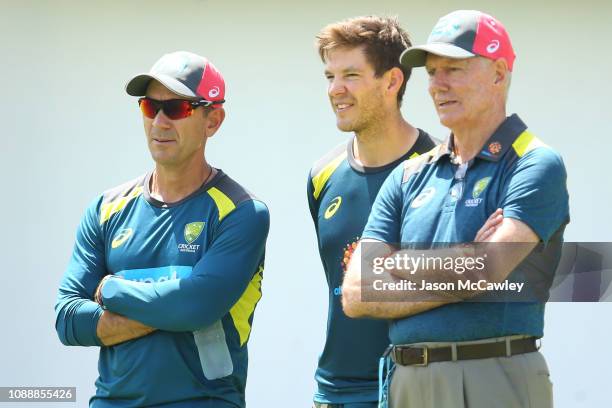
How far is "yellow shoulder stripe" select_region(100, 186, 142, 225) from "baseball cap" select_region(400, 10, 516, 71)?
1.20 meters

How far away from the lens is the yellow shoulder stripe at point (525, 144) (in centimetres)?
341

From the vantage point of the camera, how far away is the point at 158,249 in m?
3.98

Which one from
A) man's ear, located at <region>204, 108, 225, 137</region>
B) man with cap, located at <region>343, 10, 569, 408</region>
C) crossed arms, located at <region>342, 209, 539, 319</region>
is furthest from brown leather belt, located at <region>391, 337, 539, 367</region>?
man's ear, located at <region>204, 108, 225, 137</region>

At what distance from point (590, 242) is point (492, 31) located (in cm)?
248

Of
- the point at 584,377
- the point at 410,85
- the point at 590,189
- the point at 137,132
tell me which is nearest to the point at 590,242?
the point at 590,189

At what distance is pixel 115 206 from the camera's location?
416 centimetres

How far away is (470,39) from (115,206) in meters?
1.42

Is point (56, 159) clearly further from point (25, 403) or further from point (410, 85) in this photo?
point (410, 85)

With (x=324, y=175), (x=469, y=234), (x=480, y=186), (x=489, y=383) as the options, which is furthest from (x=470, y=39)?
(x=489, y=383)

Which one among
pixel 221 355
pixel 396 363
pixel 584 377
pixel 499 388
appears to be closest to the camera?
pixel 499 388

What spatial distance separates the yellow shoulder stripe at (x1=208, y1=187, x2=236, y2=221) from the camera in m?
3.99

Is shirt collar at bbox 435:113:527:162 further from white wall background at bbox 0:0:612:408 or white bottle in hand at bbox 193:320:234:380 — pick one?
white wall background at bbox 0:0:612:408

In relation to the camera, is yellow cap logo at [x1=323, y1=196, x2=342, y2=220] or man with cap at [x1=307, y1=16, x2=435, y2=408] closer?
man with cap at [x1=307, y1=16, x2=435, y2=408]

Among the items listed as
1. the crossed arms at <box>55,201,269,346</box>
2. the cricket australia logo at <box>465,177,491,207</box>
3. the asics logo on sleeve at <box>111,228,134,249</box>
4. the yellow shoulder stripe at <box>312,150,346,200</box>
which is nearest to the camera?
the cricket australia logo at <box>465,177,491,207</box>
